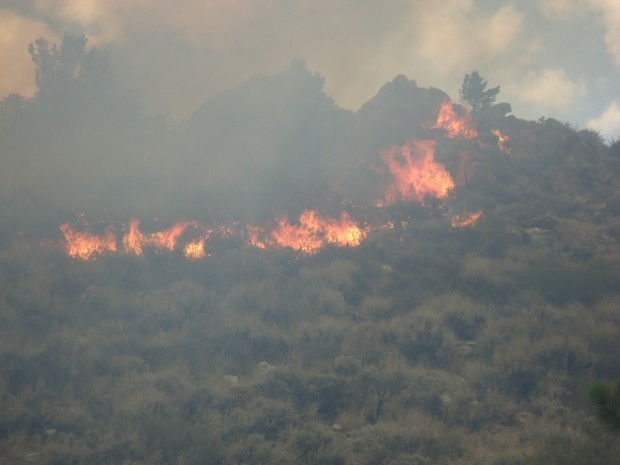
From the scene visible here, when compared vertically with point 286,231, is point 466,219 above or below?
below

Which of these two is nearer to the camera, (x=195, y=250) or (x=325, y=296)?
(x=325, y=296)

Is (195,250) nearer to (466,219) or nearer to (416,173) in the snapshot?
(466,219)

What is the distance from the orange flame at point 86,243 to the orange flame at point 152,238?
2.75 feet

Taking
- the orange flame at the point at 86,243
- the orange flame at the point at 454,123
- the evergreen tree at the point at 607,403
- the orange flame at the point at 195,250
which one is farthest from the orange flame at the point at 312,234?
the evergreen tree at the point at 607,403

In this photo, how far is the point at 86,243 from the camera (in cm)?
2730

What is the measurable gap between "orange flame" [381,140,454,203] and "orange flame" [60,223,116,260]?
1604 centimetres

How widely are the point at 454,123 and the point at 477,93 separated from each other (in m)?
7.32

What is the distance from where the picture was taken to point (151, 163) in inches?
1496

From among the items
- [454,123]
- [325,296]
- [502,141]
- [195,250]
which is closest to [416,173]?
[454,123]

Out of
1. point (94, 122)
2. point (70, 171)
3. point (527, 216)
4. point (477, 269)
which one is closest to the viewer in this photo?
point (477, 269)

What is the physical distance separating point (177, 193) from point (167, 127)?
12.8m

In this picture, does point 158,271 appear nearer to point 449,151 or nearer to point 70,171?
point 70,171

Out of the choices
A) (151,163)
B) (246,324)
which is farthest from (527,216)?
(151,163)

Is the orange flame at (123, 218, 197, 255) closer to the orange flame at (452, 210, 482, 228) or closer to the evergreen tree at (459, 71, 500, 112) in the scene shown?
the orange flame at (452, 210, 482, 228)
